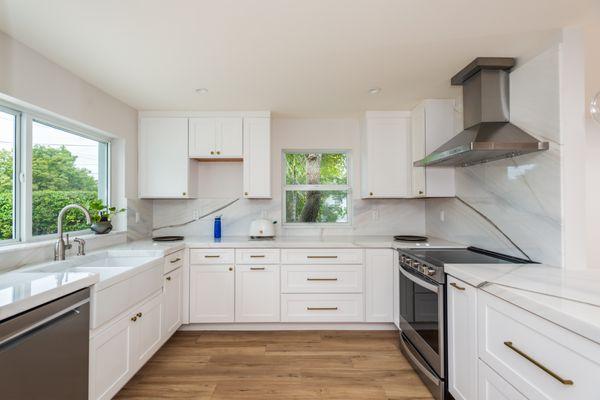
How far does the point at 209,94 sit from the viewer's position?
2672 mm

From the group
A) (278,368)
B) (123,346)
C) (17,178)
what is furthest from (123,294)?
(278,368)

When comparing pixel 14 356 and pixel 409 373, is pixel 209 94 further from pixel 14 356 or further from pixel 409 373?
pixel 409 373

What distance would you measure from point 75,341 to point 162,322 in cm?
106

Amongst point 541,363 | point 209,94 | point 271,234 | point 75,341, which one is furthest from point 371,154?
point 75,341

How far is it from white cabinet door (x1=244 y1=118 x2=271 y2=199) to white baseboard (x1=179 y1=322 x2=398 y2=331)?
1.33 m

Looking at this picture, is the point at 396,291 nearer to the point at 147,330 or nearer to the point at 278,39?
the point at 147,330

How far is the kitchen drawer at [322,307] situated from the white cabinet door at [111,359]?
135cm

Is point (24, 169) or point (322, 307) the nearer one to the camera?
point (24, 169)

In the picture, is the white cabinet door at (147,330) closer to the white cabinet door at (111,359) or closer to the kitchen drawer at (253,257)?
the white cabinet door at (111,359)

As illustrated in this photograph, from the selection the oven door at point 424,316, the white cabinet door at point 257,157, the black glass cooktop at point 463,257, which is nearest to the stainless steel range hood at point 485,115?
the black glass cooktop at point 463,257

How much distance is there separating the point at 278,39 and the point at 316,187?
1992 millimetres

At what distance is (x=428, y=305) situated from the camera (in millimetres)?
2057

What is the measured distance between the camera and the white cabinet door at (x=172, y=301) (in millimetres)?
2525

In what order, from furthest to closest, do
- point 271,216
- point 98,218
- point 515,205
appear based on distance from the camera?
point 271,216
point 98,218
point 515,205
